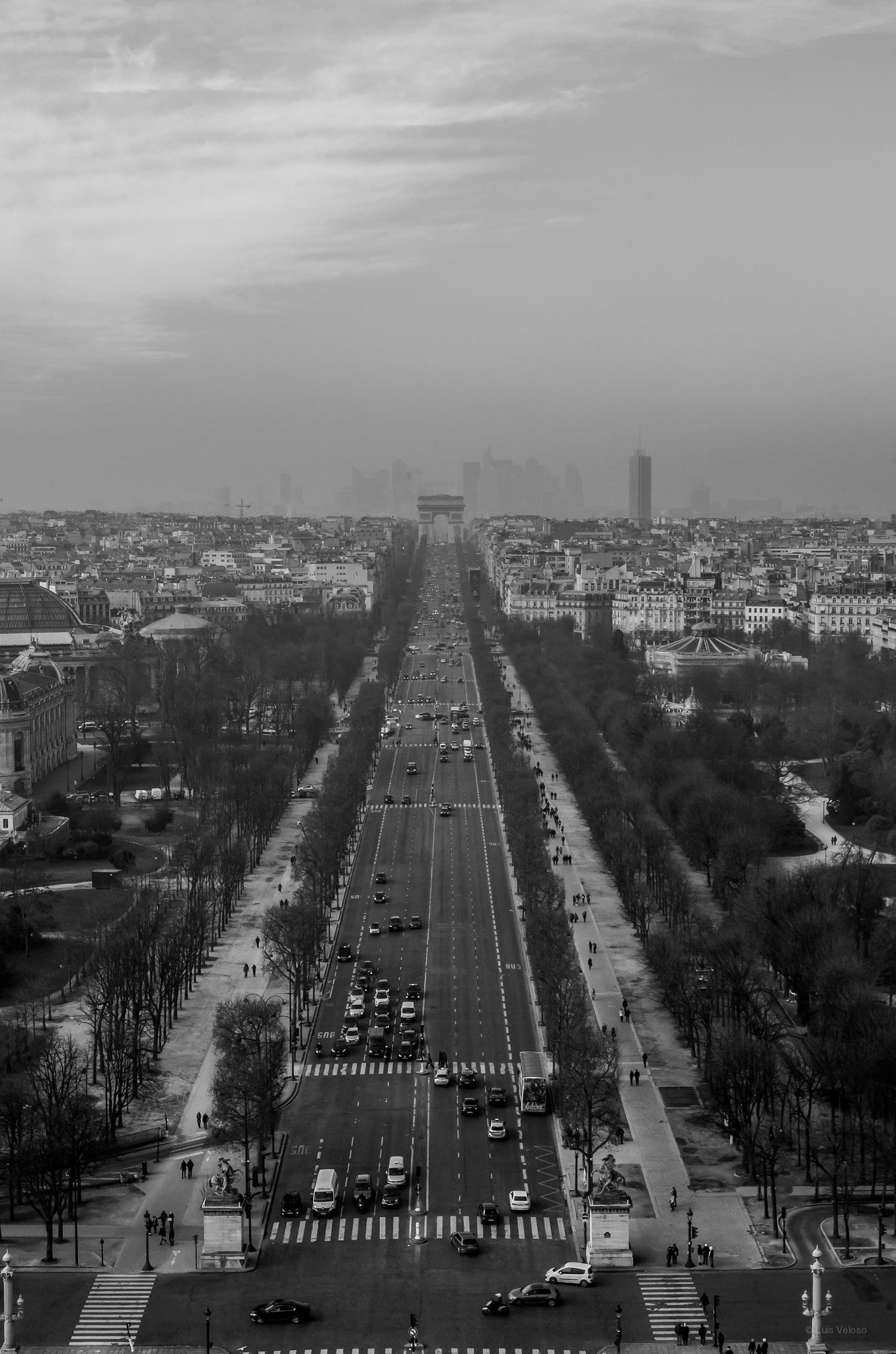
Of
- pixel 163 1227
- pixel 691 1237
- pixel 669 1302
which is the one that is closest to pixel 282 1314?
pixel 163 1227

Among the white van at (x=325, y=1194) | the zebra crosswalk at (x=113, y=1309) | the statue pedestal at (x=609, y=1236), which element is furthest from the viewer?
the white van at (x=325, y=1194)

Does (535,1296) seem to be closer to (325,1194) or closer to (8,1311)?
(325,1194)

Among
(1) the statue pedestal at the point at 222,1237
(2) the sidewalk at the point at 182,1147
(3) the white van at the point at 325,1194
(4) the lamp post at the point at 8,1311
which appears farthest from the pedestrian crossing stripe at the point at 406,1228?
(4) the lamp post at the point at 8,1311

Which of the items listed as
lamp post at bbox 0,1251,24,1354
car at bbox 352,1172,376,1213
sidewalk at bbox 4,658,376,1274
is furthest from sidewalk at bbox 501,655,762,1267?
lamp post at bbox 0,1251,24,1354

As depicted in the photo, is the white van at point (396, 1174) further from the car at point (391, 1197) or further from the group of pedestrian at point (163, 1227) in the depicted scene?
the group of pedestrian at point (163, 1227)

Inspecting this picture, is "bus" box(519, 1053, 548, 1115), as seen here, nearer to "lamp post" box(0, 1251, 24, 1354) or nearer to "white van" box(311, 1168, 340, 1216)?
"white van" box(311, 1168, 340, 1216)

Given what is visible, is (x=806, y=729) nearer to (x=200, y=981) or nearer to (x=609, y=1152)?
(x=200, y=981)
